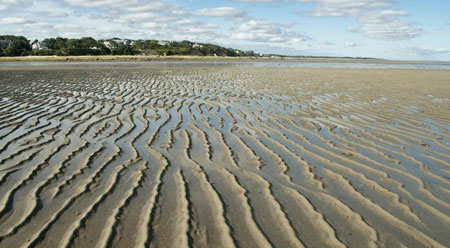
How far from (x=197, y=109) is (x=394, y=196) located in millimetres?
7874

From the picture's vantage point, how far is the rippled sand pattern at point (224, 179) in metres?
3.81

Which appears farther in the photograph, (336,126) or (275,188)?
(336,126)

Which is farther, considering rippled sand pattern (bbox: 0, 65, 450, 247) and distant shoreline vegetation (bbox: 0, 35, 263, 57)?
distant shoreline vegetation (bbox: 0, 35, 263, 57)

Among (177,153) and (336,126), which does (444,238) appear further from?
(336,126)

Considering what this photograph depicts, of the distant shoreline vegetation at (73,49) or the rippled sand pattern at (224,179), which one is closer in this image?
the rippled sand pattern at (224,179)

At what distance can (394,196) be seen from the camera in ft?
15.8

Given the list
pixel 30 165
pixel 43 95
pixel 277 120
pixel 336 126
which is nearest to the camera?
pixel 30 165

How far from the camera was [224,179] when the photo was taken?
5.47 meters

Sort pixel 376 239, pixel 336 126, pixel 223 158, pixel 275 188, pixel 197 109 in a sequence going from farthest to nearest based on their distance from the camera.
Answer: pixel 197 109 → pixel 336 126 → pixel 223 158 → pixel 275 188 → pixel 376 239

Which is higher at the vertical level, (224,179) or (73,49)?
(224,179)

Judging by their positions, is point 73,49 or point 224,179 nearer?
point 224,179

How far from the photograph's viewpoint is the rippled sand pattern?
381cm

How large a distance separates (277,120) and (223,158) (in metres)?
3.82

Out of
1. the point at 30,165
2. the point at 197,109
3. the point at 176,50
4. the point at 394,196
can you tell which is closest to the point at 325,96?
the point at 197,109
